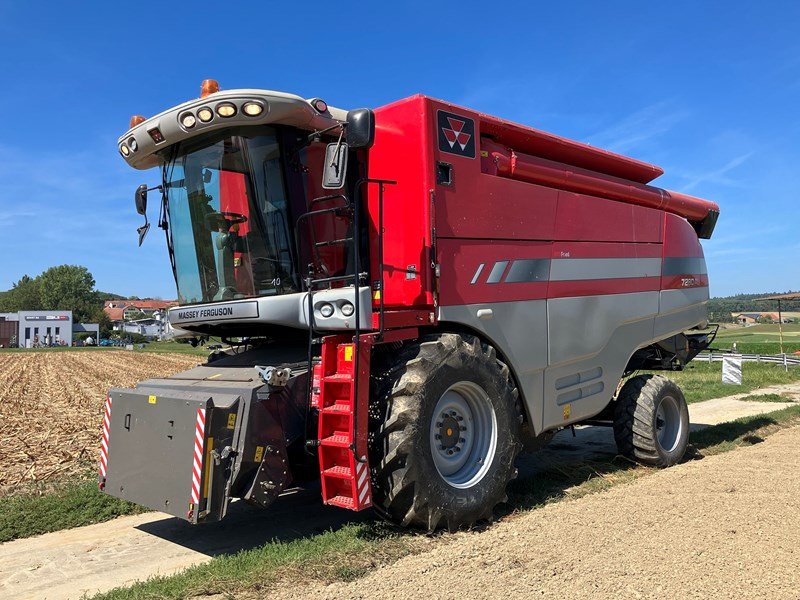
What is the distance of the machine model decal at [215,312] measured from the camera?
4.93 meters

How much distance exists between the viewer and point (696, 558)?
4.06 metres

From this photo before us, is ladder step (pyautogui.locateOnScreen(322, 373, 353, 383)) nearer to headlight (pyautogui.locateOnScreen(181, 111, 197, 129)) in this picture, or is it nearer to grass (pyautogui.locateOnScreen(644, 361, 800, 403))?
headlight (pyautogui.locateOnScreen(181, 111, 197, 129))

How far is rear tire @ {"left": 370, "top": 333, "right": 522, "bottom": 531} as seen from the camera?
15.0 ft

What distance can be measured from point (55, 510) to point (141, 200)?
9.67 ft

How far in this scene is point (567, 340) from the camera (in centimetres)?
627

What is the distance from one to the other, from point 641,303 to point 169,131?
5.42 meters

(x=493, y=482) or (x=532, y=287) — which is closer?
(x=493, y=482)

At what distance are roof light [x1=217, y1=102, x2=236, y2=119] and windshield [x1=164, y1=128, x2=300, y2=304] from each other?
0.78 ft

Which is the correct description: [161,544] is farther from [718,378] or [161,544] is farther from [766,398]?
[718,378]

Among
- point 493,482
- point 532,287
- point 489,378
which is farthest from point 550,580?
point 532,287

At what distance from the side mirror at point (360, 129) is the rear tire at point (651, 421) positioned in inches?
184

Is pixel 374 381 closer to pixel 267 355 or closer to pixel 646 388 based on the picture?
pixel 267 355

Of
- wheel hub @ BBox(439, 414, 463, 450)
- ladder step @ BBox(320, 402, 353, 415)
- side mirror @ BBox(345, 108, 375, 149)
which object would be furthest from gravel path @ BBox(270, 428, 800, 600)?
side mirror @ BBox(345, 108, 375, 149)

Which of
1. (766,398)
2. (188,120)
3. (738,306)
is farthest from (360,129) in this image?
(738,306)
